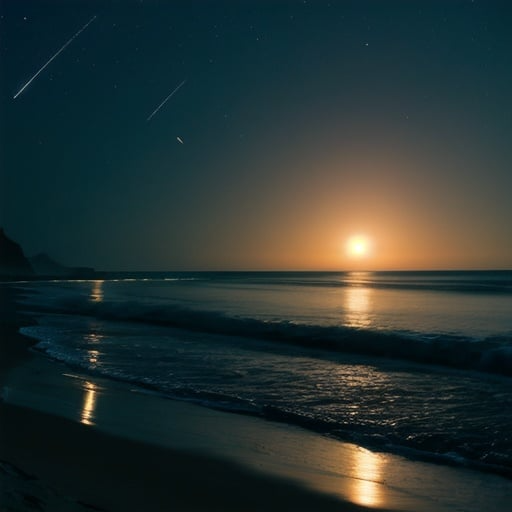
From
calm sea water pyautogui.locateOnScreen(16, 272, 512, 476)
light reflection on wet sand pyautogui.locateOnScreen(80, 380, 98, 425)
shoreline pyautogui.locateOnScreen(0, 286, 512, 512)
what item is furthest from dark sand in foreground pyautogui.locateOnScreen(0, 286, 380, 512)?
calm sea water pyautogui.locateOnScreen(16, 272, 512, 476)

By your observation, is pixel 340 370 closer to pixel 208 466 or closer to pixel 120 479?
pixel 208 466

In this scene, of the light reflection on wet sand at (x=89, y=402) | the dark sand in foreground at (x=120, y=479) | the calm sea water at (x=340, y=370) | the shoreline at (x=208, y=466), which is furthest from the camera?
the light reflection on wet sand at (x=89, y=402)

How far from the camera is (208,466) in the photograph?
4.82 m

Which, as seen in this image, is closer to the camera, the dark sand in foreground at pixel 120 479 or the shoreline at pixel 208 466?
the dark sand in foreground at pixel 120 479

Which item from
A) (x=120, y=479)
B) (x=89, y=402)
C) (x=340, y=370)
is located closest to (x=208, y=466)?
(x=120, y=479)

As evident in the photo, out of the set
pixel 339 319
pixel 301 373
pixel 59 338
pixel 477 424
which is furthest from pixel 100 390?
pixel 339 319

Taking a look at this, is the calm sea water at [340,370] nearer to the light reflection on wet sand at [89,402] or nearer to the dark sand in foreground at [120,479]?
the light reflection on wet sand at [89,402]

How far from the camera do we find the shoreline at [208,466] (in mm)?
4074

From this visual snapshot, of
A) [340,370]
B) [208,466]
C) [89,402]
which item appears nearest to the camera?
[208,466]

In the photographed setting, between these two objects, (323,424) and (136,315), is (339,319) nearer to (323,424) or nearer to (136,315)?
(136,315)

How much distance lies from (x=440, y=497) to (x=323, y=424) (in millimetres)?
2214

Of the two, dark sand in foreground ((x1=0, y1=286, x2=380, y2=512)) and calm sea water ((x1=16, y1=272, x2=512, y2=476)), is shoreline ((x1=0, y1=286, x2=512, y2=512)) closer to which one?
dark sand in foreground ((x1=0, y1=286, x2=380, y2=512))

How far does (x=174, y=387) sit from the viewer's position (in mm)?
8469

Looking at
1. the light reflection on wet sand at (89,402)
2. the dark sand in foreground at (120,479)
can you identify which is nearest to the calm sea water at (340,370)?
the light reflection on wet sand at (89,402)
